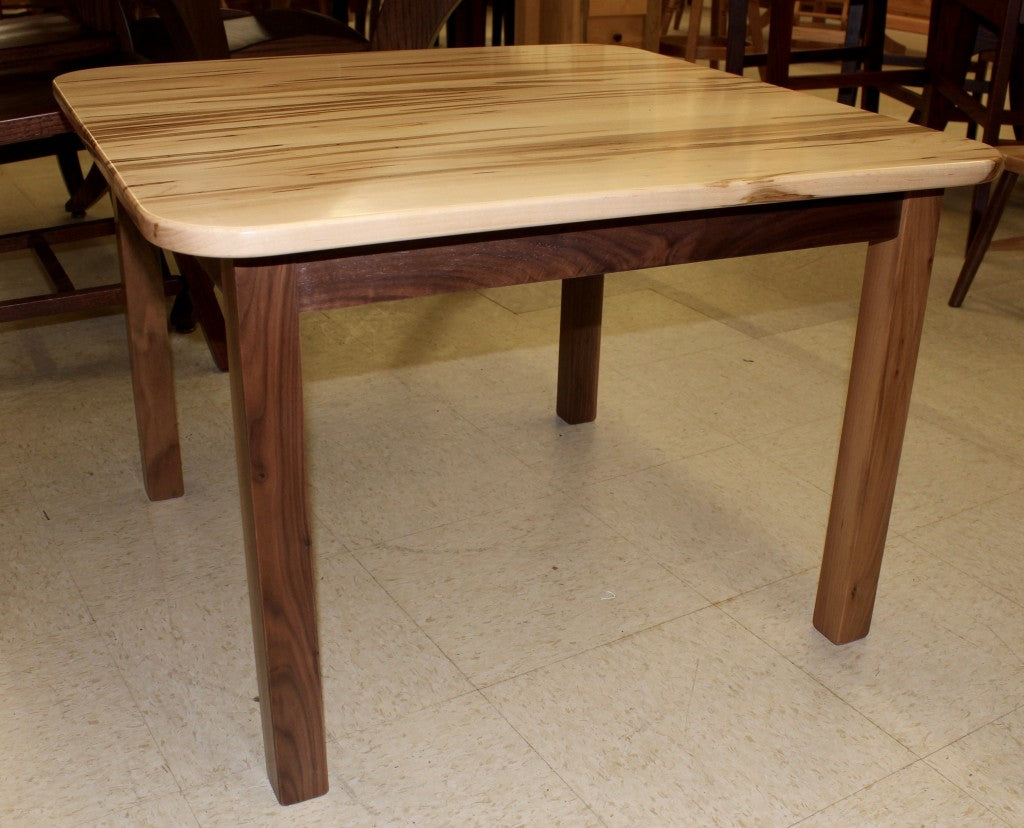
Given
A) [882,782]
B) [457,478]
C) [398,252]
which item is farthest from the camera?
[457,478]

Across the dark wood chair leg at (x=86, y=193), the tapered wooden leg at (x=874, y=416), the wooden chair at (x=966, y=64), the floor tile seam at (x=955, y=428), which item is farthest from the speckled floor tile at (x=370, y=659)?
the wooden chair at (x=966, y=64)

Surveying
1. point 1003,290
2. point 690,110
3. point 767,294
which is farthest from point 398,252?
point 1003,290

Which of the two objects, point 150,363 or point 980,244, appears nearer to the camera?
point 150,363

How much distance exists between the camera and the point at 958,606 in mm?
1305

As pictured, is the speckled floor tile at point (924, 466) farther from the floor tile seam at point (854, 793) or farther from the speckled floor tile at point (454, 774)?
the speckled floor tile at point (454, 774)

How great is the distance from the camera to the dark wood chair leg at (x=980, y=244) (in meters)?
2.20

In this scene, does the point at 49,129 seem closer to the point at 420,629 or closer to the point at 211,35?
the point at 211,35

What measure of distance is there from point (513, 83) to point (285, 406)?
23.7 inches

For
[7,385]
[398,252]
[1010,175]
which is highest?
[398,252]

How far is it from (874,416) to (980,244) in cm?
133

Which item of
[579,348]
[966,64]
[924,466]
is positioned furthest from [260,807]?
[966,64]

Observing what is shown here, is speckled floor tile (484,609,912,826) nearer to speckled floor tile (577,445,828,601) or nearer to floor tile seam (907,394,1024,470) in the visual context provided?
speckled floor tile (577,445,828,601)

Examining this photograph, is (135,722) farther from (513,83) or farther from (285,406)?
(513,83)

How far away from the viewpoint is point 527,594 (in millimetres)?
1311
